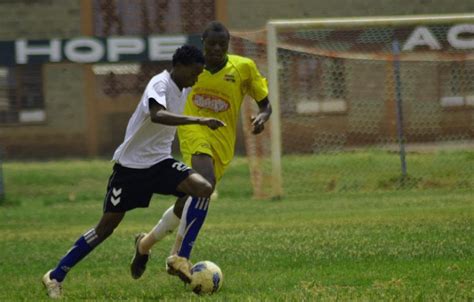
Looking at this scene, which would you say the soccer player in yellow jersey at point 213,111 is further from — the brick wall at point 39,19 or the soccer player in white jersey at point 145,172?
the brick wall at point 39,19

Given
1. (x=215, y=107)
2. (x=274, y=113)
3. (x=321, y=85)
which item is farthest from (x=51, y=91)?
(x=215, y=107)

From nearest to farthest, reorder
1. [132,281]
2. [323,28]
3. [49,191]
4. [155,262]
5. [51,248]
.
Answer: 1. [132,281]
2. [155,262]
3. [51,248]
4. [323,28]
5. [49,191]

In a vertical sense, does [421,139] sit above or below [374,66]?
below

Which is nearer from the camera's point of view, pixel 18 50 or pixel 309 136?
pixel 309 136

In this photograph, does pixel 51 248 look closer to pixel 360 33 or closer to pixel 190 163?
pixel 190 163

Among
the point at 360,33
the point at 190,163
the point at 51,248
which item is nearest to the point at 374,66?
the point at 360,33

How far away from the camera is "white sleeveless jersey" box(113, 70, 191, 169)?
886cm

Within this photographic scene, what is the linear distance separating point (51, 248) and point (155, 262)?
1.93m

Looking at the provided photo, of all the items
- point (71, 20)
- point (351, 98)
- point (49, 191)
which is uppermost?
point (71, 20)

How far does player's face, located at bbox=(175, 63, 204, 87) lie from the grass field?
1.54 meters

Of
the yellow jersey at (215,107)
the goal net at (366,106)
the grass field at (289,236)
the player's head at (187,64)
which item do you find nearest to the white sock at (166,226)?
the grass field at (289,236)

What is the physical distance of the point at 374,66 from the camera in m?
18.8

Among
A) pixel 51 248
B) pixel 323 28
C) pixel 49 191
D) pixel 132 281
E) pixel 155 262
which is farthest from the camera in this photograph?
pixel 49 191

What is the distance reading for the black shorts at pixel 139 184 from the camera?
8891mm
